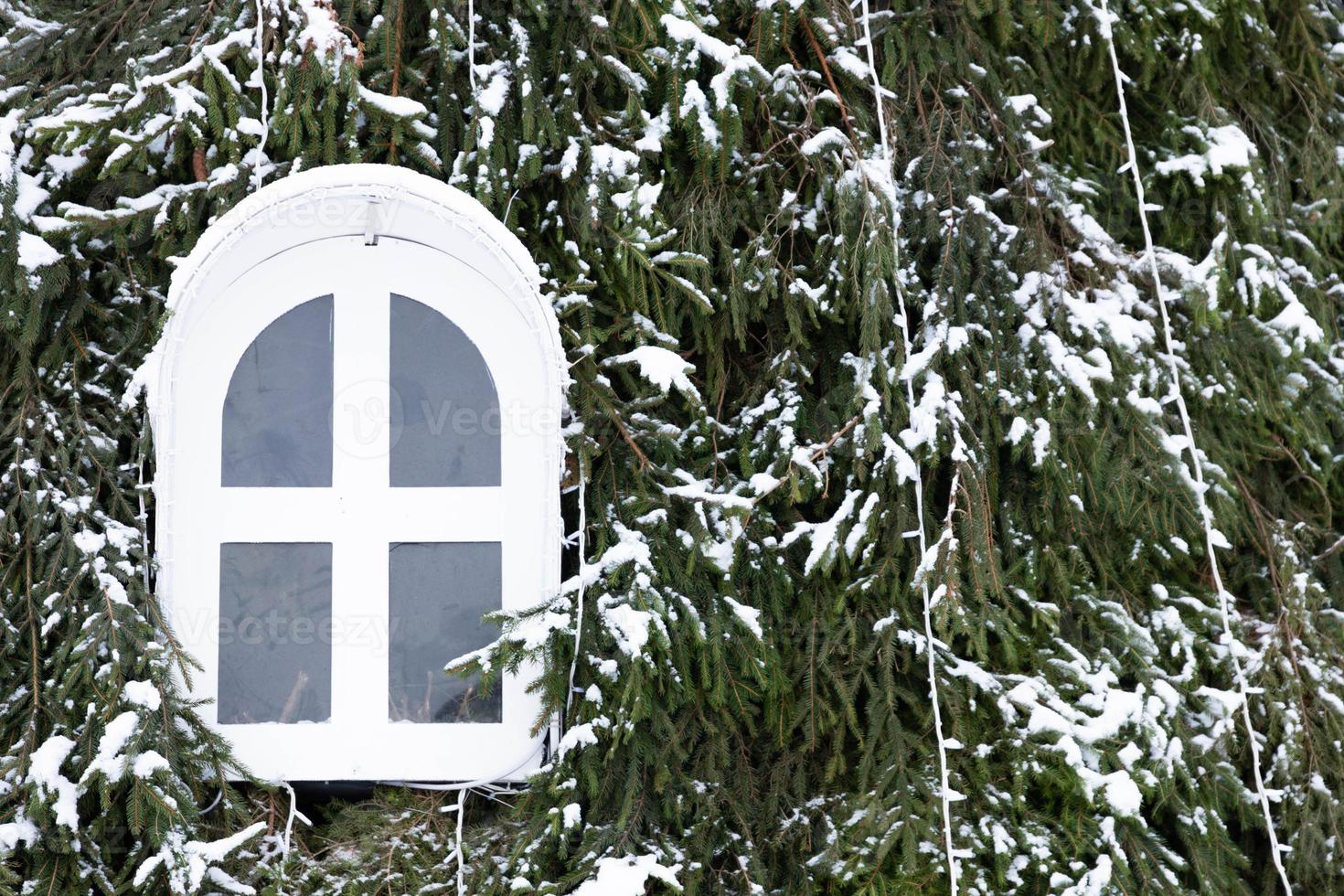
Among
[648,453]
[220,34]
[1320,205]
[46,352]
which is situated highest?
[220,34]

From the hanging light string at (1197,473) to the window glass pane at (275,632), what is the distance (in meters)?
2.45

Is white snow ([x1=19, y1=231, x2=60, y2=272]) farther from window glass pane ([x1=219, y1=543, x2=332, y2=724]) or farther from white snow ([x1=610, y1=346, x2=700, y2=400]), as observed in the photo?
white snow ([x1=610, y1=346, x2=700, y2=400])

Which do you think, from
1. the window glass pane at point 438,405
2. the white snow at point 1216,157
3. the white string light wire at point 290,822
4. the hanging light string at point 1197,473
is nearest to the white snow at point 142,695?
the white string light wire at point 290,822

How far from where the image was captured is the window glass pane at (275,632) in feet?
10.1

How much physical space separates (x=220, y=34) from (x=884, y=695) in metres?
2.47

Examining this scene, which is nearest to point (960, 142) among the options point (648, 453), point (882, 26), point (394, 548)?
point (882, 26)

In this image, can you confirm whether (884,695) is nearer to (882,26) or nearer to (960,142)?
(960,142)

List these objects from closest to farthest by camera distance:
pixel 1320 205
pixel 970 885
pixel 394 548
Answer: pixel 970 885 < pixel 394 548 < pixel 1320 205

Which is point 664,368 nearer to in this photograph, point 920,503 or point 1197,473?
point 920,503

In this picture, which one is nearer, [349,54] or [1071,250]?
[349,54]

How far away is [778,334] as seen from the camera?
333 centimetres

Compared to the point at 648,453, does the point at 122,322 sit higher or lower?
higher

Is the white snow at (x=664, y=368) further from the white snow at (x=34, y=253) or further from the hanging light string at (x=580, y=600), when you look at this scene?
the white snow at (x=34, y=253)

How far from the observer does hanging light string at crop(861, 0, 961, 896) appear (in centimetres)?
295
